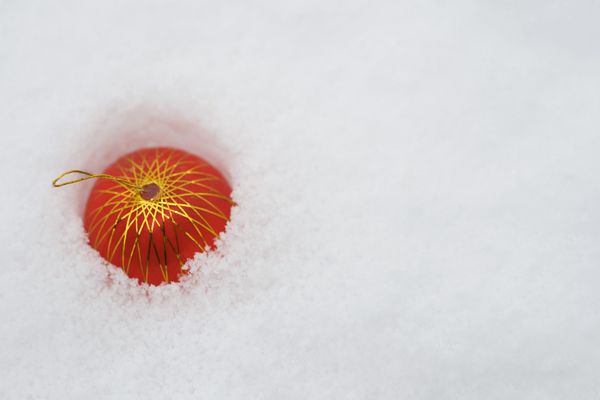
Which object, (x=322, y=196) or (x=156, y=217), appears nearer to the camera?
(x=156, y=217)

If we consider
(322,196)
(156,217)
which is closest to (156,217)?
(156,217)

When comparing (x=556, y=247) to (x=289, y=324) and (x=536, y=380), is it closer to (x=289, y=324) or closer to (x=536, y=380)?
(x=536, y=380)

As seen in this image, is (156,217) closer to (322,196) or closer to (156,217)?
(156,217)
